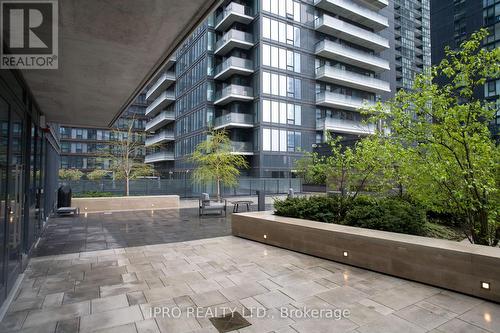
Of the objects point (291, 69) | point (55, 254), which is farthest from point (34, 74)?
point (291, 69)

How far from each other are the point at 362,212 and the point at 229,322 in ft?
15.4

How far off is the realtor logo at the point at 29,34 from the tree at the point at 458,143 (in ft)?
22.9

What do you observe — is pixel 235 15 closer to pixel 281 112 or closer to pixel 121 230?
pixel 281 112

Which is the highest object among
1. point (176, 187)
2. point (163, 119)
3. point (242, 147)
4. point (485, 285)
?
point (163, 119)

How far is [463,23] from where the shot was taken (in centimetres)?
4778

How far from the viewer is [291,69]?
35125mm

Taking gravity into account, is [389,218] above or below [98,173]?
below

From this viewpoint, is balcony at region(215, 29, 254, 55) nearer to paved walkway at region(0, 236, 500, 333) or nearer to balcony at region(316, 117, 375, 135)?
balcony at region(316, 117, 375, 135)

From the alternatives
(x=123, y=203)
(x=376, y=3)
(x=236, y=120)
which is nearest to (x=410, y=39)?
(x=376, y=3)

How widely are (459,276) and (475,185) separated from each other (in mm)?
1838

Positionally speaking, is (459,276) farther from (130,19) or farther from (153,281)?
(130,19)

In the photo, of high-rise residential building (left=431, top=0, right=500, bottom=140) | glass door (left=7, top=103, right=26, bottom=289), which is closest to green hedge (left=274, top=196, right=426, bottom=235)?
glass door (left=7, top=103, right=26, bottom=289)

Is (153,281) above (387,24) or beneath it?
beneath

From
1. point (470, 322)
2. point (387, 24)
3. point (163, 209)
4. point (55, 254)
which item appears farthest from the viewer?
point (387, 24)
